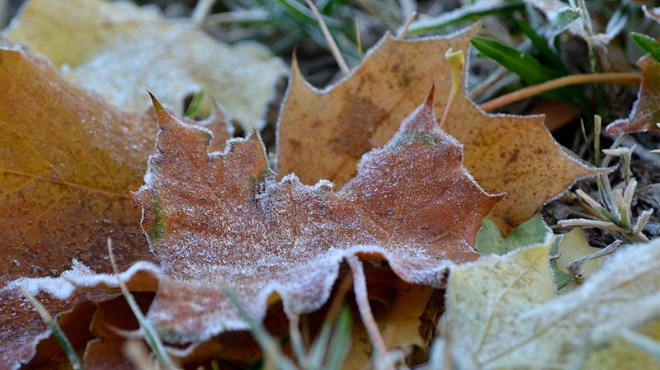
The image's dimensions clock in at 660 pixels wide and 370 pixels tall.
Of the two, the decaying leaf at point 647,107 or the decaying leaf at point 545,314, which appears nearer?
Answer: the decaying leaf at point 545,314

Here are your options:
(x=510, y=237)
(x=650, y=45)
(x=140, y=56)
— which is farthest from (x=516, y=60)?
(x=140, y=56)

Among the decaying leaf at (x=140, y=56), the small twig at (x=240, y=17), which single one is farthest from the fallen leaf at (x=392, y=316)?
the small twig at (x=240, y=17)

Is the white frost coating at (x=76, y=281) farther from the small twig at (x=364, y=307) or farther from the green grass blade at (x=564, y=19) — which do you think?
the green grass blade at (x=564, y=19)

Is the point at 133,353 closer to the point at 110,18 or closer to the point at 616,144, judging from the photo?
the point at 616,144

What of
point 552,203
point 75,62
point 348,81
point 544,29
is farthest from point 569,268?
point 75,62

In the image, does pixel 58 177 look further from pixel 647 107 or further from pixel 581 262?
pixel 647 107

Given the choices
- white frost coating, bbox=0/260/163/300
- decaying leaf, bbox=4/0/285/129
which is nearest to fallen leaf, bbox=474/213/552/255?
white frost coating, bbox=0/260/163/300
